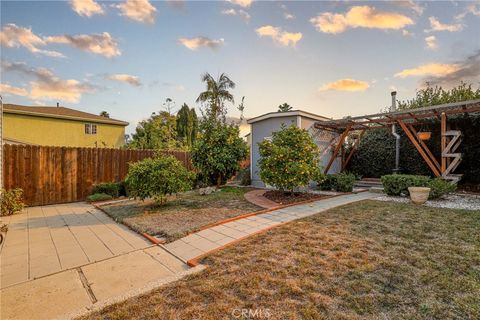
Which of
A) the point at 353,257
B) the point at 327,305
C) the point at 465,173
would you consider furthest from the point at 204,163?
the point at 465,173

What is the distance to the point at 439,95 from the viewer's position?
43.2 ft

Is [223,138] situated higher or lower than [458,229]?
higher

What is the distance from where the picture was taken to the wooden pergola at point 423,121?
767 centimetres

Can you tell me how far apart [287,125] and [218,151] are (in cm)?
330

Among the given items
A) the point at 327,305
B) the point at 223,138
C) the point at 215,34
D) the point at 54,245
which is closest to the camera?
the point at 327,305

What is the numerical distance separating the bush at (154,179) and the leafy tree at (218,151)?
3.23 m

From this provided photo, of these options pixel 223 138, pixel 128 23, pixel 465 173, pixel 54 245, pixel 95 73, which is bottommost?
pixel 54 245

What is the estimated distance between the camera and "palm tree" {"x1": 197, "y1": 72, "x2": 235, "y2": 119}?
1833 centimetres

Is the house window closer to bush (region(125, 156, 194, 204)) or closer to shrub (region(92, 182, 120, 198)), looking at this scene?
shrub (region(92, 182, 120, 198))

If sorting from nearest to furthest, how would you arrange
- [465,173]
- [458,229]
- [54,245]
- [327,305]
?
[327,305]
[54,245]
[458,229]
[465,173]

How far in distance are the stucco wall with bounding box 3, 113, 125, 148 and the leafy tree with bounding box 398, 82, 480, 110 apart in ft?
70.6

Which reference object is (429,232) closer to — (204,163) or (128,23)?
(204,163)

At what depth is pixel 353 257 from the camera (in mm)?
3236

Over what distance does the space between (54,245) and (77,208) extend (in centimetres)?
370
